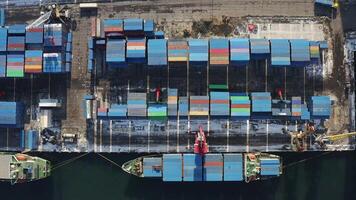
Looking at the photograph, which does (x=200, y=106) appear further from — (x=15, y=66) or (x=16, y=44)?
(x=16, y=44)

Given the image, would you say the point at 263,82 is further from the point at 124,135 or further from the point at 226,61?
the point at 124,135

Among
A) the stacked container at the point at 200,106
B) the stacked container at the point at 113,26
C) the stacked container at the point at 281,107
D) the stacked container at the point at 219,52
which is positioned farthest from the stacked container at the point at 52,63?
the stacked container at the point at 281,107

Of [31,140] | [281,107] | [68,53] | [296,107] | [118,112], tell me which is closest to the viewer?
[296,107]

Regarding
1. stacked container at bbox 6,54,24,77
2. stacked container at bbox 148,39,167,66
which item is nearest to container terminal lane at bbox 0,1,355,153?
stacked container at bbox 148,39,167,66

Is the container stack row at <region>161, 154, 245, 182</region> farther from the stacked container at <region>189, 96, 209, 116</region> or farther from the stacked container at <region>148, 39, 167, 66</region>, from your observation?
the stacked container at <region>148, 39, 167, 66</region>

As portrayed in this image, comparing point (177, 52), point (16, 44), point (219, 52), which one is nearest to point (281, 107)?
point (219, 52)

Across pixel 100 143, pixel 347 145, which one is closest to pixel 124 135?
pixel 100 143

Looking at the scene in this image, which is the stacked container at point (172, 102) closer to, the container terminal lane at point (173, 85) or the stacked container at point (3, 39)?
the container terminal lane at point (173, 85)
